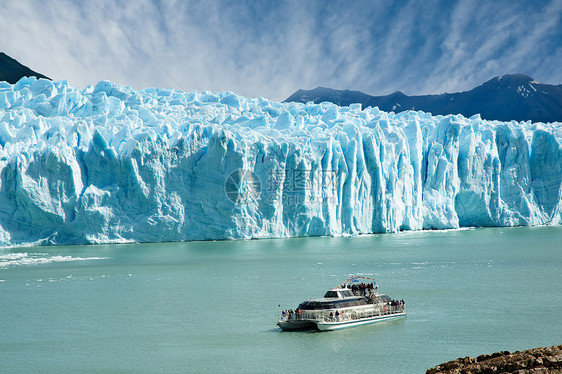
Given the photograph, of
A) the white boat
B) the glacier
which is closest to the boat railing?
the white boat

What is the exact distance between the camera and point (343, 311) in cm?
1291

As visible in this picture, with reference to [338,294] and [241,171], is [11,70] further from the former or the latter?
[338,294]

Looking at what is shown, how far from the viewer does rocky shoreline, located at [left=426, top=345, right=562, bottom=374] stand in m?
5.63

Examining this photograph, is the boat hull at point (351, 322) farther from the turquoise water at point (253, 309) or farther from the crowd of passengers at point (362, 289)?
the crowd of passengers at point (362, 289)

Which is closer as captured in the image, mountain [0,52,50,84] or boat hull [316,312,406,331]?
boat hull [316,312,406,331]

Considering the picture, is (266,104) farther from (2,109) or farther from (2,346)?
(2,346)

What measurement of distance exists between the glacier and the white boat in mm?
18089

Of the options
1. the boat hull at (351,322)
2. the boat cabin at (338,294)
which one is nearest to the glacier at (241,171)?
the boat cabin at (338,294)

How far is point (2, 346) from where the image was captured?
37.1 feet

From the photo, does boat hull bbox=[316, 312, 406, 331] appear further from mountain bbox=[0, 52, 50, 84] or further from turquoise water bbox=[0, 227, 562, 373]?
mountain bbox=[0, 52, 50, 84]

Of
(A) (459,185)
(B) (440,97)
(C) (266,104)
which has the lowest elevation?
(A) (459,185)

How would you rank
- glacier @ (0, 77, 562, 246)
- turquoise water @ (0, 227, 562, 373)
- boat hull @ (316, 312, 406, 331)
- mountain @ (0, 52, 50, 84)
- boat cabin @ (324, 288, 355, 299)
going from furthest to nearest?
mountain @ (0, 52, 50, 84) → glacier @ (0, 77, 562, 246) → boat cabin @ (324, 288, 355, 299) → boat hull @ (316, 312, 406, 331) → turquoise water @ (0, 227, 562, 373)

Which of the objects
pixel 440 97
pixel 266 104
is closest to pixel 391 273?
pixel 266 104

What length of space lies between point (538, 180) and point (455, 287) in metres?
25.4
